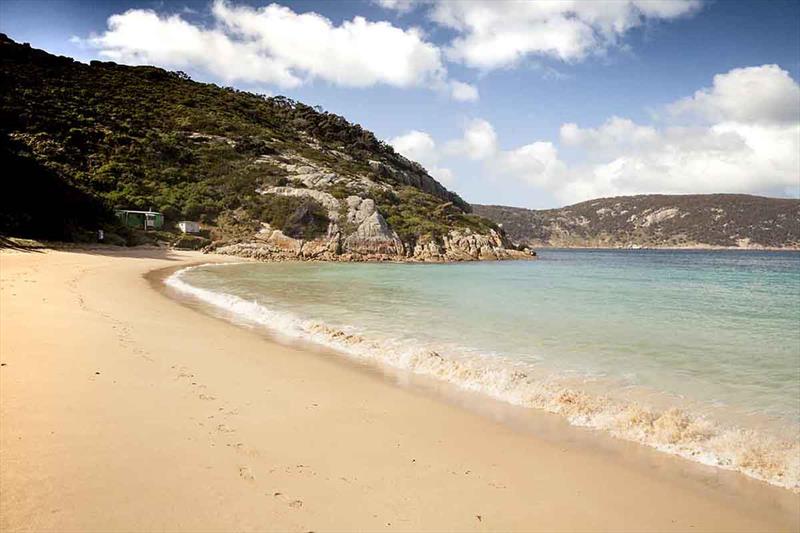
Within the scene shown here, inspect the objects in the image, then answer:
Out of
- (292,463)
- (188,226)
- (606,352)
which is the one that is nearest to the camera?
(292,463)

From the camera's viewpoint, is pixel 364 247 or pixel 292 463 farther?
pixel 364 247

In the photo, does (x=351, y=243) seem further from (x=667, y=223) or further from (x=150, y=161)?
(x=667, y=223)

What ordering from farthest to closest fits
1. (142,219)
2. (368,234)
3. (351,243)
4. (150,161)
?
(150,161)
(368,234)
(351,243)
(142,219)

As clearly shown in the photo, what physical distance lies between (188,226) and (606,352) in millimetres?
43699

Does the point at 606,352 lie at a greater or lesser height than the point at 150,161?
lesser

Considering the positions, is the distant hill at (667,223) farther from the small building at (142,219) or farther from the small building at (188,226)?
the small building at (142,219)

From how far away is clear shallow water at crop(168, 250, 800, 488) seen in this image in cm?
522

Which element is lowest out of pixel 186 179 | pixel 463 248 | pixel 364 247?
pixel 463 248

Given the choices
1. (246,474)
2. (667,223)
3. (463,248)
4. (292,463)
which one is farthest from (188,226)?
(667,223)

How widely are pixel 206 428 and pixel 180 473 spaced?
0.91m

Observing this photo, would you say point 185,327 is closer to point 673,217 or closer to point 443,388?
point 443,388

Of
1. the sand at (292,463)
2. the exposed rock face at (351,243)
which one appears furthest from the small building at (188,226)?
the sand at (292,463)

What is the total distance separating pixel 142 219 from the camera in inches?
1725

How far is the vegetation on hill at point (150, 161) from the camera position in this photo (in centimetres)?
3659
